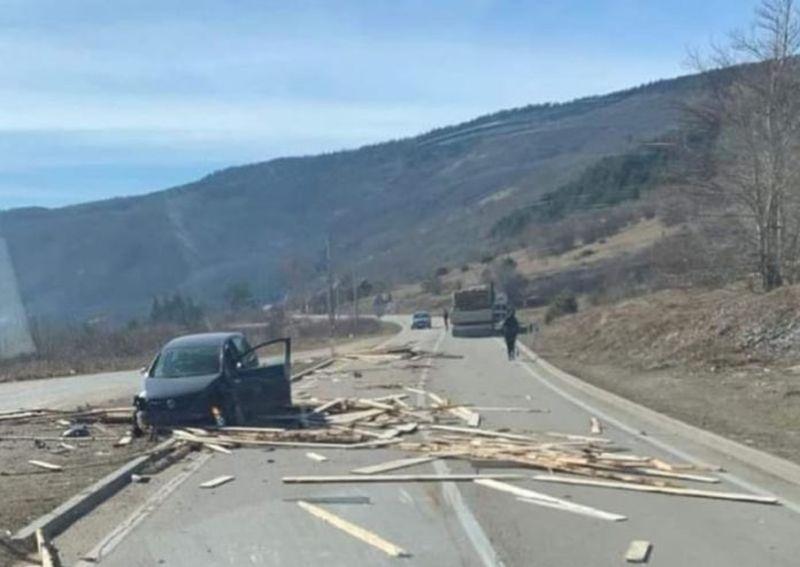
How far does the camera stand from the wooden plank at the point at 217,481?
14.4m

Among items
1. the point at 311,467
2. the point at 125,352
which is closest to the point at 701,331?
the point at 311,467

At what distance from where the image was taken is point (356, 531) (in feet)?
35.9

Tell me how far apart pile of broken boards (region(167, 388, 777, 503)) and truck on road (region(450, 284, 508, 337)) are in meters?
56.1

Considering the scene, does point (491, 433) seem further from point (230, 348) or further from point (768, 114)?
point (768, 114)

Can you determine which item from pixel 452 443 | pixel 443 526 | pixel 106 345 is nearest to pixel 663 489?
pixel 443 526

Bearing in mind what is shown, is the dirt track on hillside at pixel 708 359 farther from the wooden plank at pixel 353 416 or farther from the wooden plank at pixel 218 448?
the wooden plank at pixel 218 448

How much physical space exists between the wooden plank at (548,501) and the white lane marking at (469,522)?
44 cm

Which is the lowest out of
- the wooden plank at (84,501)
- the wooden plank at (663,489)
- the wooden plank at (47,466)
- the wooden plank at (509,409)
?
the wooden plank at (509,409)

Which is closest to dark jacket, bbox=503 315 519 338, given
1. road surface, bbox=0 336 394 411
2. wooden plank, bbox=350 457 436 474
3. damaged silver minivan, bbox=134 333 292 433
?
road surface, bbox=0 336 394 411

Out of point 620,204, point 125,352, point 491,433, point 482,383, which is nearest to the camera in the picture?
point 491,433

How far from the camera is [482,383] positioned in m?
32.9

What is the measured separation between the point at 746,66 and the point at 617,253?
72956 millimetres

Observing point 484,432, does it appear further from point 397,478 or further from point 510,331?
point 510,331

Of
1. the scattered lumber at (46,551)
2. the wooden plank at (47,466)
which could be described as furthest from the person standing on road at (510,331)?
the scattered lumber at (46,551)
